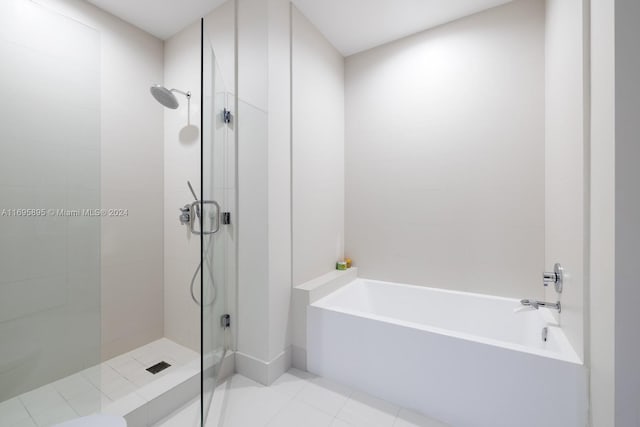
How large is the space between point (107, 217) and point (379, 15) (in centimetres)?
252

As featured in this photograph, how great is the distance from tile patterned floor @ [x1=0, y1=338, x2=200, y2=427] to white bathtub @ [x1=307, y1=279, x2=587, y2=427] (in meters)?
1.10

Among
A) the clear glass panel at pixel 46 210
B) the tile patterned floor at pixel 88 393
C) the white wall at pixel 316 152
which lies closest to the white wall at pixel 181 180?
the tile patterned floor at pixel 88 393

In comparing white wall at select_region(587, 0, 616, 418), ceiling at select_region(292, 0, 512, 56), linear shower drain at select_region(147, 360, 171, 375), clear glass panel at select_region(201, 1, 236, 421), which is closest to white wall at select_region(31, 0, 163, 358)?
linear shower drain at select_region(147, 360, 171, 375)

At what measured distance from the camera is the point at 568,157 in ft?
4.35

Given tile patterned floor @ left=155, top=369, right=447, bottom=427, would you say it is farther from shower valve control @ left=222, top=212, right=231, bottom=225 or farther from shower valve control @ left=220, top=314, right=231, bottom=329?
shower valve control @ left=222, top=212, right=231, bottom=225

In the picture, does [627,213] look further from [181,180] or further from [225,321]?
[181,180]

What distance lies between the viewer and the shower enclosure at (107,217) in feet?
4.45

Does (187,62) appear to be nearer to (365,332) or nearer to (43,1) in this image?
(43,1)

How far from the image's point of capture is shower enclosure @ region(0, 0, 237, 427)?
1357 mm

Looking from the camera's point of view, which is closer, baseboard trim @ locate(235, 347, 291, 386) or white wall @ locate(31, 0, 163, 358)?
baseboard trim @ locate(235, 347, 291, 386)

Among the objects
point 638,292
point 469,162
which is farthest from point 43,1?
point 638,292

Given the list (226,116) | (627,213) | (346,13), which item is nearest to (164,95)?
(226,116)

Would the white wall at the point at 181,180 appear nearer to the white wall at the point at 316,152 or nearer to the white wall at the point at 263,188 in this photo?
the white wall at the point at 263,188

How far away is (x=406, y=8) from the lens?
76.7 inches
